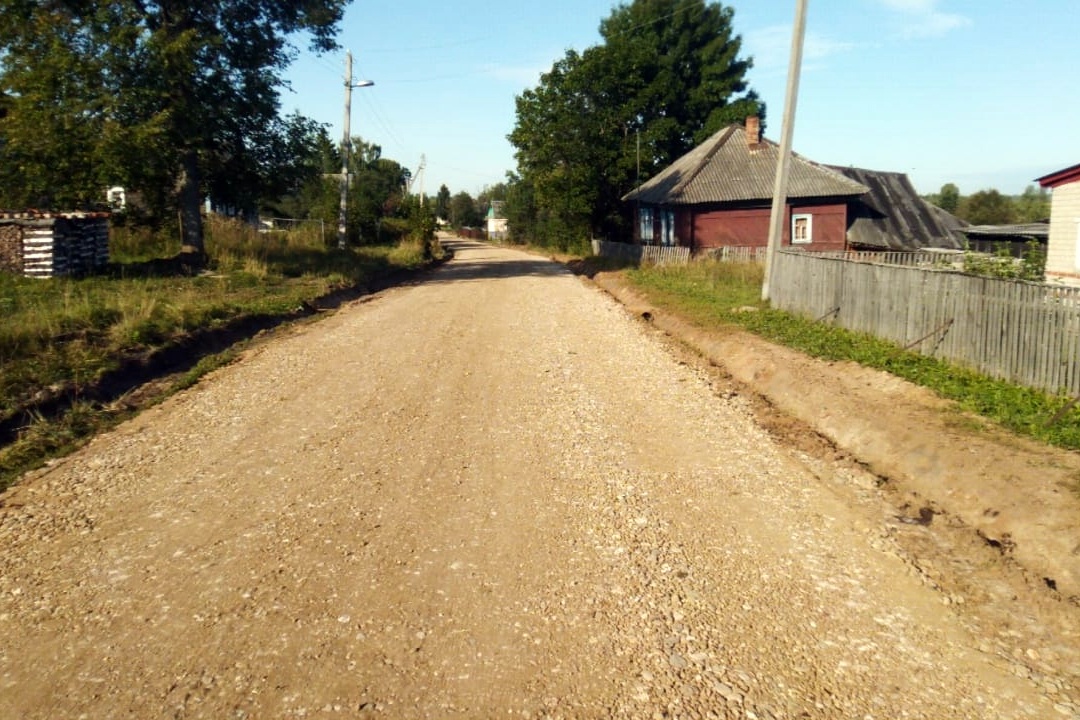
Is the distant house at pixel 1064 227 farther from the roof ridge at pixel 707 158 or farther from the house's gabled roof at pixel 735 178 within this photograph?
the roof ridge at pixel 707 158

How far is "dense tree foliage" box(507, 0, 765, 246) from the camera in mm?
42156

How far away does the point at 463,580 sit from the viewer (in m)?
4.59

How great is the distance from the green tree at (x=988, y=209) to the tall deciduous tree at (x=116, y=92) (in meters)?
49.7

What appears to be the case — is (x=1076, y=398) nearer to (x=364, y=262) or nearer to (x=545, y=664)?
(x=545, y=664)

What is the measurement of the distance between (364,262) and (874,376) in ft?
71.5

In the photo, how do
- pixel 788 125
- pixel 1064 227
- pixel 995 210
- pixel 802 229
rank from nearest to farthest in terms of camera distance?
pixel 788 125
pixel 1064 227
pixel 802 229
pixel 995 210

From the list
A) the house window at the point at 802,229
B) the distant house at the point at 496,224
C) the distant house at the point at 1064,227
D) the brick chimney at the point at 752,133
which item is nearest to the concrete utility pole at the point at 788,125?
the distant house at the point at 1064,227

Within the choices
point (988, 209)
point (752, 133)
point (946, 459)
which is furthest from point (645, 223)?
point (946, 459)

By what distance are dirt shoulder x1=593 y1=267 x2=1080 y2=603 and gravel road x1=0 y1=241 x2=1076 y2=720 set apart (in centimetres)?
77

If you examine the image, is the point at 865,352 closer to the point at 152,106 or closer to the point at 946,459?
the point at 946,459

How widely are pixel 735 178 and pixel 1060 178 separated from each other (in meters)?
21.4

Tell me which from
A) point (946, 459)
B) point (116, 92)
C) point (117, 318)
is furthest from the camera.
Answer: point (116, 92)

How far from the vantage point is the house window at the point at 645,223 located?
41.5m

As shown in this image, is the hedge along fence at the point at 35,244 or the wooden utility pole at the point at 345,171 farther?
the wooden utility pole at the point at 345,171
